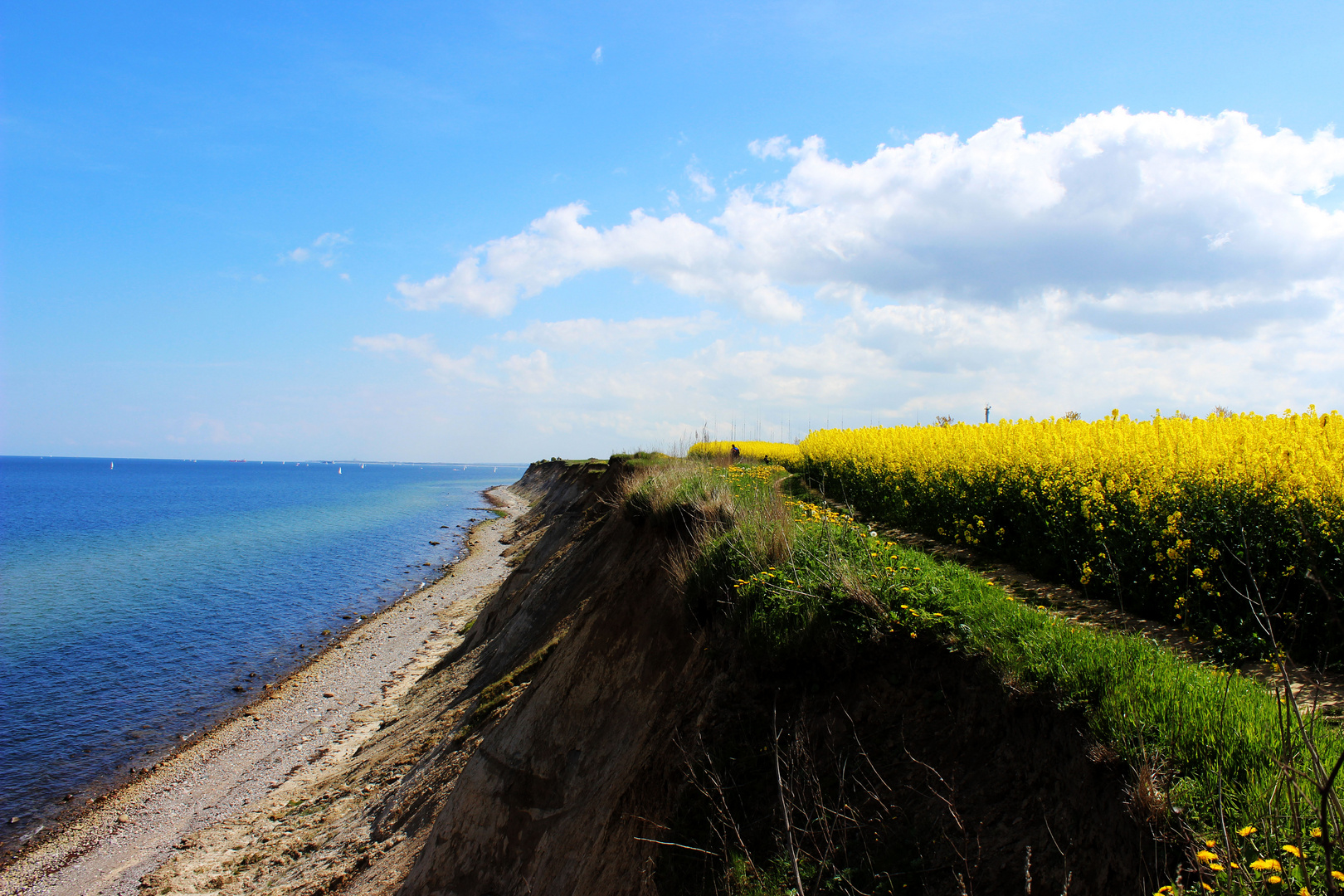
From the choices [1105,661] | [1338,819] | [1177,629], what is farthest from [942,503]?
[1338,819]

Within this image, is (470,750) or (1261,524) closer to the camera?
(1261,524)

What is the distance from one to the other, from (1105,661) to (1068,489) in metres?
5.85

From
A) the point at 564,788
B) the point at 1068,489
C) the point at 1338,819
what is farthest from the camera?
the point at 1068,489

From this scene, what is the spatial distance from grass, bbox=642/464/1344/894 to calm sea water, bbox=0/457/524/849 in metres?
17.2

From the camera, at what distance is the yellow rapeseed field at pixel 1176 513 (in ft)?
20.6

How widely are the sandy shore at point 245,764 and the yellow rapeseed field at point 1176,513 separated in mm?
15454

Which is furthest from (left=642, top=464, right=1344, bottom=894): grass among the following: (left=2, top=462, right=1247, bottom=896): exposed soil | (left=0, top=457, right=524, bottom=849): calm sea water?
(left=0, top=457, right=524, bottom=849): calm sea water

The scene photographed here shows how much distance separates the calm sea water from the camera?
57.2ft

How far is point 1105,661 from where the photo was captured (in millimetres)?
4441

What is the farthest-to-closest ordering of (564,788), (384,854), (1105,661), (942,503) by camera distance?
(942,503) → (384,854) → (564,788) → (1105,661)

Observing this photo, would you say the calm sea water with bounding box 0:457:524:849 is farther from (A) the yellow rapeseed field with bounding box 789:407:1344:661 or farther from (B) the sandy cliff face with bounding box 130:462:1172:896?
(A) the yellow rapeseed field with bounding box 789:407:1344:661

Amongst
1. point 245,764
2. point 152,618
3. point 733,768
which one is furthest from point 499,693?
point 152,618

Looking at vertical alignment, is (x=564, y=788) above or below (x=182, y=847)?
above

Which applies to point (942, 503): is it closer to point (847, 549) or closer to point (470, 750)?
point (847, 549)
